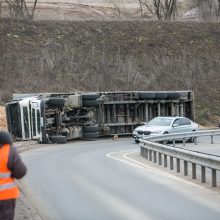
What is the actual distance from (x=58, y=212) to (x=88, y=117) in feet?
72.1

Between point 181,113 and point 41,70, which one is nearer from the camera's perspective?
point 181,113

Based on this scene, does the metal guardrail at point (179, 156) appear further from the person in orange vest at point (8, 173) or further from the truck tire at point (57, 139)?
the person in orange vest at point (8, 173)

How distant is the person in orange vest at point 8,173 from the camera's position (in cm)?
646

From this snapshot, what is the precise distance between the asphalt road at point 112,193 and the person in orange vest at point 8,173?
3.37 meters

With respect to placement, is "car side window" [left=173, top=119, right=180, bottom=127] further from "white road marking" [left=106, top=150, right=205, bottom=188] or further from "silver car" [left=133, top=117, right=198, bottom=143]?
"white road marking" [left=106, top=150, right=205, bottom=188]

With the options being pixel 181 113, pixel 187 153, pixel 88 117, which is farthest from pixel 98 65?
pixel 187 153

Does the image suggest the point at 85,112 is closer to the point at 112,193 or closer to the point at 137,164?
the point at 137,164

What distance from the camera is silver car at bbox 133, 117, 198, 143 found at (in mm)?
29766

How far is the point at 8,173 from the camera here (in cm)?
656

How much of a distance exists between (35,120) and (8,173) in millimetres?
22930

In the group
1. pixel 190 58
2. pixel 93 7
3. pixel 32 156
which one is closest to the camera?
pixel 32 156

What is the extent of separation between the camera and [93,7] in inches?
3410

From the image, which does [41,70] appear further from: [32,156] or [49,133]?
[32,156]

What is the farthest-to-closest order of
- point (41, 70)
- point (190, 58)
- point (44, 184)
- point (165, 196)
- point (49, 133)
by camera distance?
point (190, 58) < point (41, 70) < point (49, 133) < point (44, 184) < point (165, 196)
